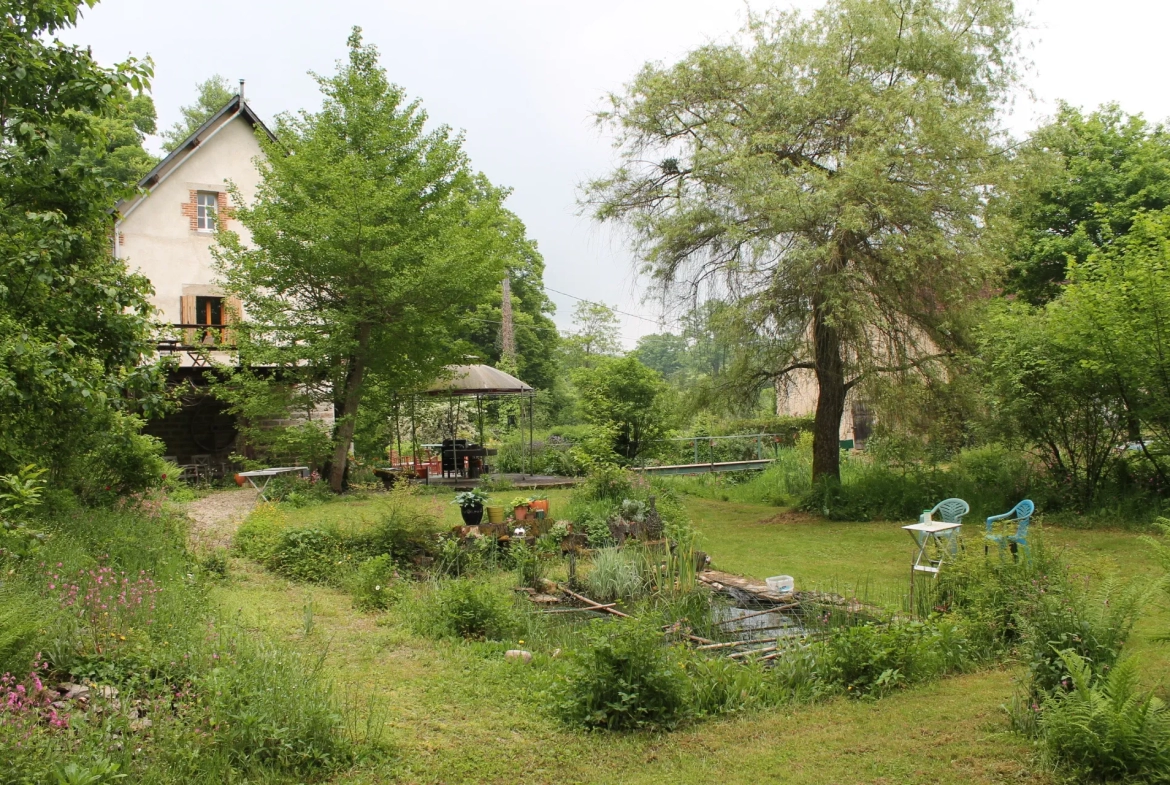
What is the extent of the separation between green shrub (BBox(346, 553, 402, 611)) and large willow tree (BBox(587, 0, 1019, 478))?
7.36 m

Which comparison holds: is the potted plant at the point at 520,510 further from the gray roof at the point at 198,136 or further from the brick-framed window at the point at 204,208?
the brick-framed window at the point at 204,208

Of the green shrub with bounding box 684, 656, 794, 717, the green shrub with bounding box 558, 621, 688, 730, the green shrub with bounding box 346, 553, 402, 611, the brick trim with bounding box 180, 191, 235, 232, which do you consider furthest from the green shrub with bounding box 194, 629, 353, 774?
the brick trim with bounding box 180, 191, 235, 232

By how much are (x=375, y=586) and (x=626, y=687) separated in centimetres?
368

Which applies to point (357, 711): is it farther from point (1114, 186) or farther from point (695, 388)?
point (1114, 186)

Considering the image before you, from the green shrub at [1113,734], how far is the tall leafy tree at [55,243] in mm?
5871

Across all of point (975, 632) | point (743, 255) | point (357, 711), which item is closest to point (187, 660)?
point (357, 711)

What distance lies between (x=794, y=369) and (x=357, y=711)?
11.4 m

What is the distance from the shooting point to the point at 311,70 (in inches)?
640

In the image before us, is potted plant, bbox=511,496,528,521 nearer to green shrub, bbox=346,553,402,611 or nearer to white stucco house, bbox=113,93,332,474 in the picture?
green shrub, bbox=346,553,402,611

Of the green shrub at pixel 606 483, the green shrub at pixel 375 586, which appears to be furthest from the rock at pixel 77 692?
the green shrub at pixel 606 483

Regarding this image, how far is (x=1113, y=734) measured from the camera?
3609 millimetres

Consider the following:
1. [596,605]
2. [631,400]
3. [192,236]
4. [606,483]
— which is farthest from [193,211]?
[596,605]

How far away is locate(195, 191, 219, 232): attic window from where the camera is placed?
65.3 feet

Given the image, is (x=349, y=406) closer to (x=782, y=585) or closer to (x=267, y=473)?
(x=267, y=473)
